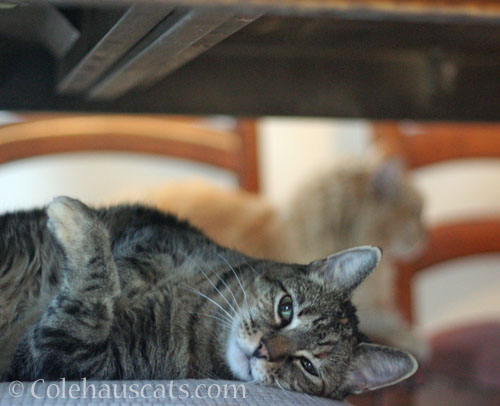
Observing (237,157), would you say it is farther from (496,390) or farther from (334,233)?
(496,390)

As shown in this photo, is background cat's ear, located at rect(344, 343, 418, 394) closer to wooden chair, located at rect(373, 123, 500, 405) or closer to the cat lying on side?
the cat lying on side

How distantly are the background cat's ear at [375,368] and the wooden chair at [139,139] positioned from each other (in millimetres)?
1498

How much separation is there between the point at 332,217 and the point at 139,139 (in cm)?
76

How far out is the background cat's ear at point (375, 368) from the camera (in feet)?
3.24

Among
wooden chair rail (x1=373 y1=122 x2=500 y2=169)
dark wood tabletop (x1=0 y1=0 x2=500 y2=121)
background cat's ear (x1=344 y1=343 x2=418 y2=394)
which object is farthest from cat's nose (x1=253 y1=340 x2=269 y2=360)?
wooden chair rail (x1=373 y1=122 x2=500 y2=169)

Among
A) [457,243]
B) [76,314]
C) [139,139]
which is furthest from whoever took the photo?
[457,243]

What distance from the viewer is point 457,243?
8.82 ft

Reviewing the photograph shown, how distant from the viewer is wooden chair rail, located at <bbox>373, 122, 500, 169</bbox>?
270cm

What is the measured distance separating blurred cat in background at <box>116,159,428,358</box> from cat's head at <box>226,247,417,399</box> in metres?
1.22

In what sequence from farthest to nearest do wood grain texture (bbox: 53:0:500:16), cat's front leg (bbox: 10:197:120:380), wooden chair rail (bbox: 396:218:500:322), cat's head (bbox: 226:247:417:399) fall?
wooden chair rail (bbox: 396:218:500:322) → cat's head (bbox: 226:247:417:399) → cat's front leg (bbox: 10:197:120:380) → wood grain texture (bbox: 53:0:500:16)

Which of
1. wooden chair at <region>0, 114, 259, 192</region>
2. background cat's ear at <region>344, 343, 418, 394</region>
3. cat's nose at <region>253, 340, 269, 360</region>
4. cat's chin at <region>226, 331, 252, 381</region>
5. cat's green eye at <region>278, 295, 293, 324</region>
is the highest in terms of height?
wooden chair at <region>0, 114, 259, 192</region>

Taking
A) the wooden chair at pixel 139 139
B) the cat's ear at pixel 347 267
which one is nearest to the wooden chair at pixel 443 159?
the wooden chair at pixel 139 139

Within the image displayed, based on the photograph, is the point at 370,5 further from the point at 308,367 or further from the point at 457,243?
the point at 457,243

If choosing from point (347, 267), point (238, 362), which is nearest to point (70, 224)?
point (238, 362)
